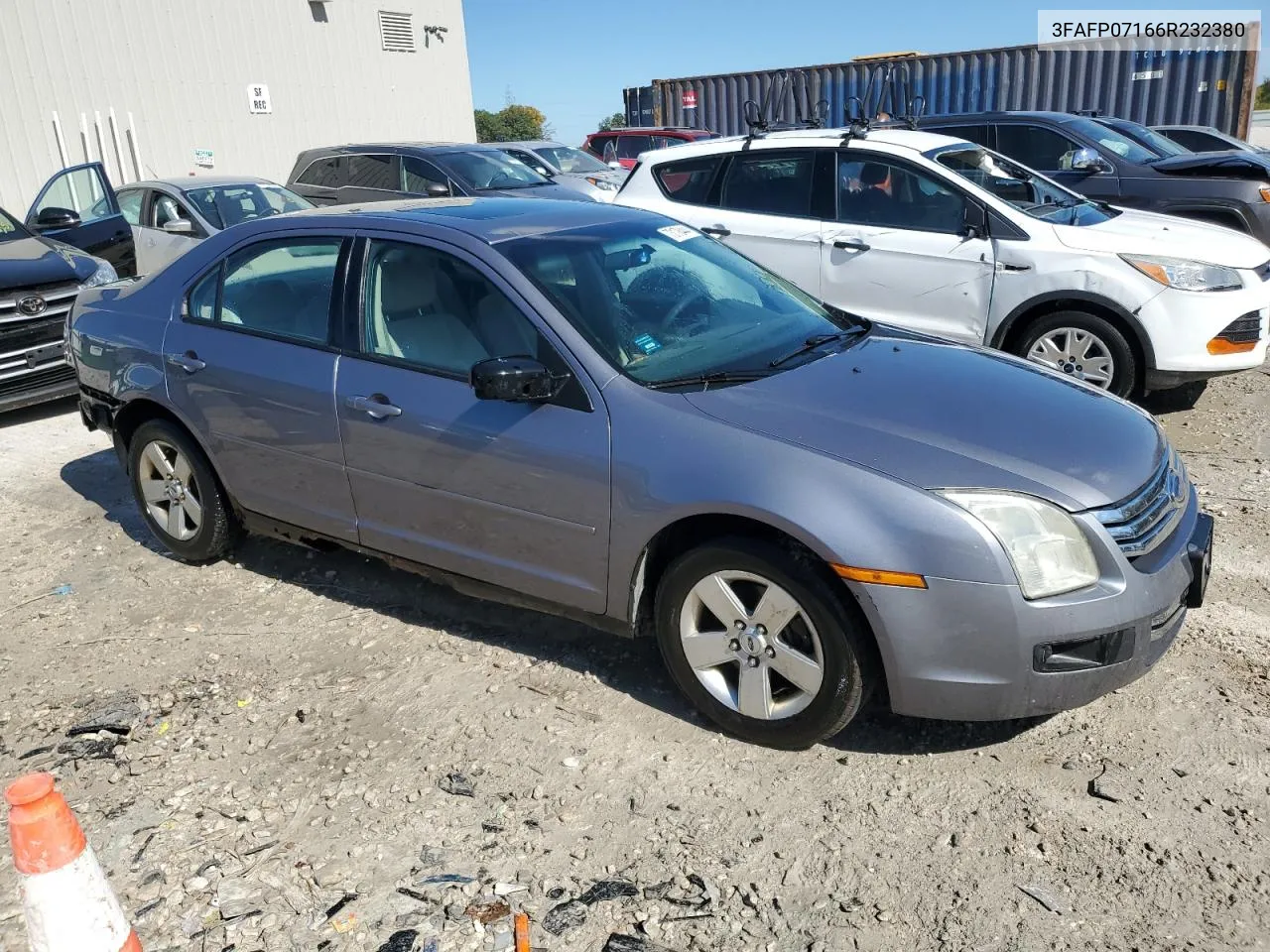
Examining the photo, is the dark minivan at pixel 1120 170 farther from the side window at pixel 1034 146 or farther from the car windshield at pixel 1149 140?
the car windshield at pixel 1149 140

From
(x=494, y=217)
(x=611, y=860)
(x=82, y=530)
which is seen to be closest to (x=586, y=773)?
(x=611, y=860)

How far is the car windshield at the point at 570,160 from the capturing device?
601 inches

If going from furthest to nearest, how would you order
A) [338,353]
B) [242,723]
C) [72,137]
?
[72,137] < [338,353] < [242,723]

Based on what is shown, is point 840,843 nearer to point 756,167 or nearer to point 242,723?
point 242,723

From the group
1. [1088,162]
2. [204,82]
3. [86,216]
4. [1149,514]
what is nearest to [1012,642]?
[1149,514]

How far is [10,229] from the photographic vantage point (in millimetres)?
8211

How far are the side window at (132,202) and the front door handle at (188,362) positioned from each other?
6.91 m

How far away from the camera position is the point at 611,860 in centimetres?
295

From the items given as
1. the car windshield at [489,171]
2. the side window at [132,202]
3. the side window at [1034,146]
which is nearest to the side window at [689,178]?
the side window at [1034,146]

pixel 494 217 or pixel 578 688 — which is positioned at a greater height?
pixel 494 217

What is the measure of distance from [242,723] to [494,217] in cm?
209

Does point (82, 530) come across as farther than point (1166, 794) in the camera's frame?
Yes

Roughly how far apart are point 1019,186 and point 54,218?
7.38 meters

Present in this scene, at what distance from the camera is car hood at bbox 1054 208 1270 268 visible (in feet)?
20.8
